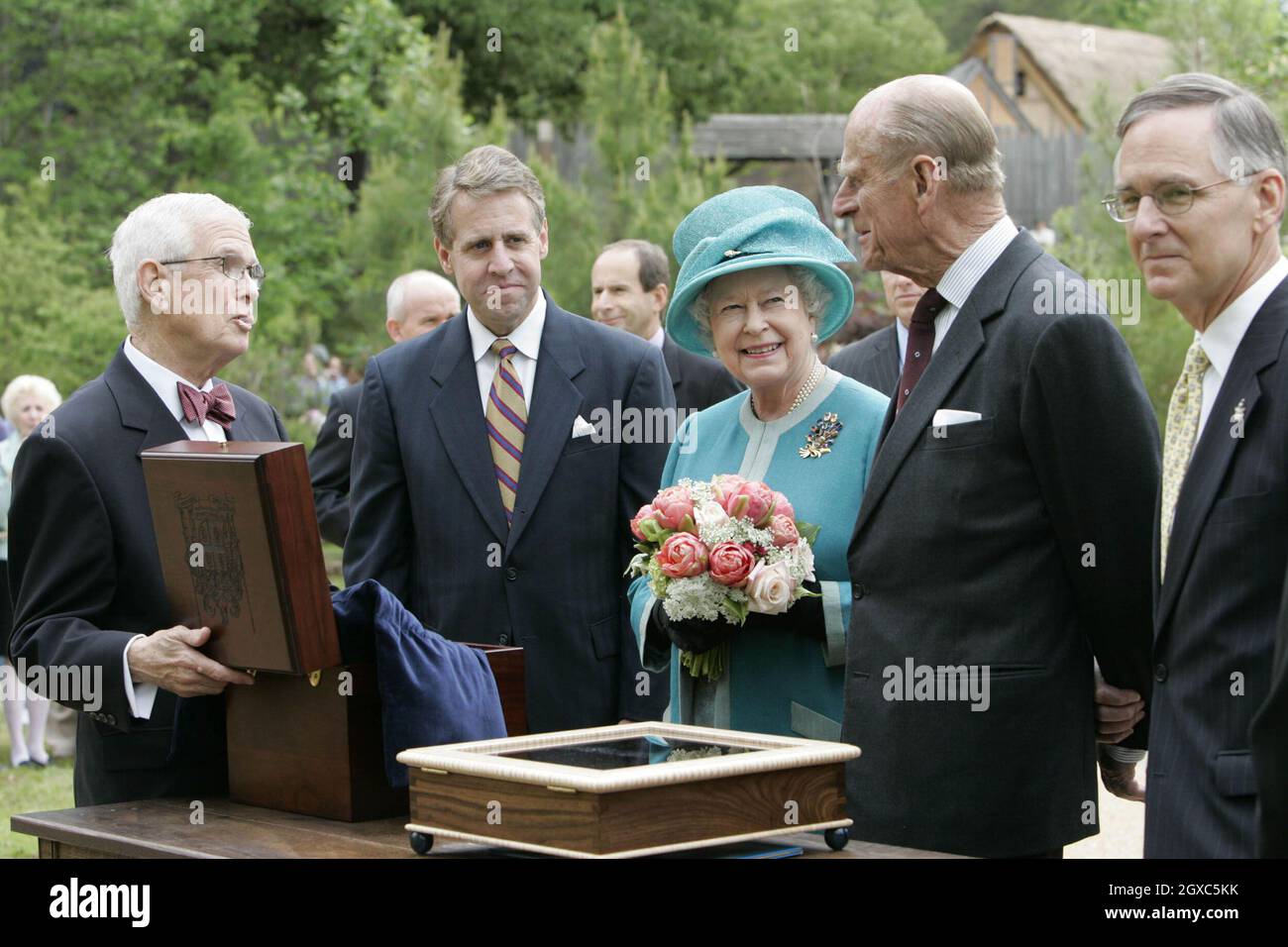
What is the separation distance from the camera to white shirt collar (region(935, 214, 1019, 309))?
3.64 meters

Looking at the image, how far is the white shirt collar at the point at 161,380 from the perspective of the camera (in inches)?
159

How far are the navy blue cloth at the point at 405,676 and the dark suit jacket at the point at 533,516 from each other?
1351mm

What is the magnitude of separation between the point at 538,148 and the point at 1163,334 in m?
11.1

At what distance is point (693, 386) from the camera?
25.9 ft

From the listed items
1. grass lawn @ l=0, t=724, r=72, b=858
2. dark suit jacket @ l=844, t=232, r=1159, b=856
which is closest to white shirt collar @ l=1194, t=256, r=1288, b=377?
dark suit jacket @ l=844, t=232, r=1159, b=856

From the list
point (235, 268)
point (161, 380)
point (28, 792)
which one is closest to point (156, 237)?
point (235, 268)

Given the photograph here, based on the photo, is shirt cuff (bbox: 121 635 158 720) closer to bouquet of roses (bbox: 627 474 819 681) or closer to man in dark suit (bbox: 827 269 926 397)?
bouquet of roses (bbox: 627 474 819 681)

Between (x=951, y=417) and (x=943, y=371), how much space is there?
12cm

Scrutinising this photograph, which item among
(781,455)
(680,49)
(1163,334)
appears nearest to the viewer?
(781,455)

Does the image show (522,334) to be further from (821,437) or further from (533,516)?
(821,437)

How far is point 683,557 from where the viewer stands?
3662 mm

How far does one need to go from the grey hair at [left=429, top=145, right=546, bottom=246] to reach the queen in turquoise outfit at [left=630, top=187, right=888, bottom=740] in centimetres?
73
